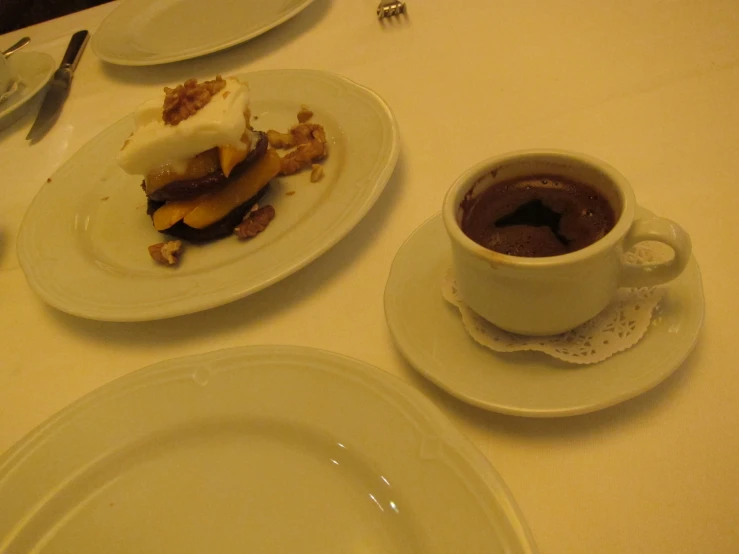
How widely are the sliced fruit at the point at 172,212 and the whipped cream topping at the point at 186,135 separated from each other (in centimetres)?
6

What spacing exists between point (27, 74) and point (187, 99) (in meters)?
0.75

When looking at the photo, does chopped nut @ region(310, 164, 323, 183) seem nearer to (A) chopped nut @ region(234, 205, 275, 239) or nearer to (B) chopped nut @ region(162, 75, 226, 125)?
(A) chopped nut @ region(234, 205, 275, 239)

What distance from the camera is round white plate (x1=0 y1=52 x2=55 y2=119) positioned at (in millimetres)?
1278

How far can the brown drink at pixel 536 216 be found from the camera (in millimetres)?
583

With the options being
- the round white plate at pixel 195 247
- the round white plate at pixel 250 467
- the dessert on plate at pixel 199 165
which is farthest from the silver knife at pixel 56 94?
the round white plate at pixel 250 467

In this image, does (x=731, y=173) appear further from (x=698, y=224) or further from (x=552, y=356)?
(x=552, y=356)

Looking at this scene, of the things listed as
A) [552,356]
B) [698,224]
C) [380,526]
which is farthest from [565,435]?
[698,224]

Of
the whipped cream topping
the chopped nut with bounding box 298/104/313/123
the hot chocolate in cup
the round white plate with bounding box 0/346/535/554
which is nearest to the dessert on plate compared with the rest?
the whipped cream topping

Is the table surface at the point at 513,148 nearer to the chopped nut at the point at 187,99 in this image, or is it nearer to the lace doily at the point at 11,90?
the lace doily at the point at 11,90

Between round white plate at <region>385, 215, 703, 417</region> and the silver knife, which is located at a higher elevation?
the silver knife

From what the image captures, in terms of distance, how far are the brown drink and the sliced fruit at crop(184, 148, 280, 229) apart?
0.41 m

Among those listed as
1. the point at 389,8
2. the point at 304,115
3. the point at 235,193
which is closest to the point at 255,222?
the point at 235,193

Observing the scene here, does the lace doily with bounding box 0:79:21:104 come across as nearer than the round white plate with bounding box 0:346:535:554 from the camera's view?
No

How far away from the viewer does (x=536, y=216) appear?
0.62 m
